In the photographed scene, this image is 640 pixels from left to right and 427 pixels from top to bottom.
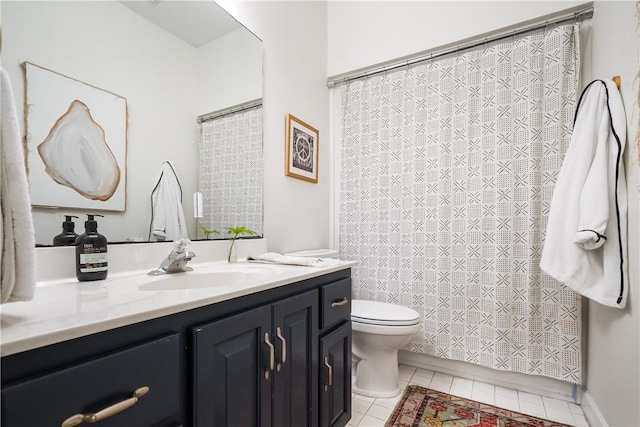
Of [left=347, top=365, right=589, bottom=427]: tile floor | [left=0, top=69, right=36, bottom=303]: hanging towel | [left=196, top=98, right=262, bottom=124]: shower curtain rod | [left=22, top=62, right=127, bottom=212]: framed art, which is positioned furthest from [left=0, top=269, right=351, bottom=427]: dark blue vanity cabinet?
[left=196, top=98, right=262, bottom=124]: shower curtain rod

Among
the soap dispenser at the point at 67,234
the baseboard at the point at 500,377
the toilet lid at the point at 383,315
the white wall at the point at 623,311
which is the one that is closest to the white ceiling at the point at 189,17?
the soap dispenser at the point at 67,234

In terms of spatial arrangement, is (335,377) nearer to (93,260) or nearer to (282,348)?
(282,348)

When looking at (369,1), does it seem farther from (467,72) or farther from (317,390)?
(317,390)

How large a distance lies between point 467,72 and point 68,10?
6.60 ft

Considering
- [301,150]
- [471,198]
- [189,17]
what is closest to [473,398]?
[471,198]

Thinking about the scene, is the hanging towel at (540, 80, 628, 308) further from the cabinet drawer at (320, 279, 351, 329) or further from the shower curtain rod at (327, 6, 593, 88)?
the cabinet drawer at (320, 279, 351, 329)

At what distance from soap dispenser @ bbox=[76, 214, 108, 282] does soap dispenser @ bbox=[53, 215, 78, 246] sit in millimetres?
47

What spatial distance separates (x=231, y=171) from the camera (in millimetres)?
1541

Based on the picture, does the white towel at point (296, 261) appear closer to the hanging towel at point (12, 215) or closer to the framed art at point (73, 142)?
the framed art at point (73, 142)

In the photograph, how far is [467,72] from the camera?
1937 millimetres

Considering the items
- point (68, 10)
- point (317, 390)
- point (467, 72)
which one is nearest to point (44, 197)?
point (68, 10)

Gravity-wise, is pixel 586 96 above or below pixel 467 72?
below

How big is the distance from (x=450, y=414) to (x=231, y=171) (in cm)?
169

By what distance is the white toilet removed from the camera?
64.6 inches
